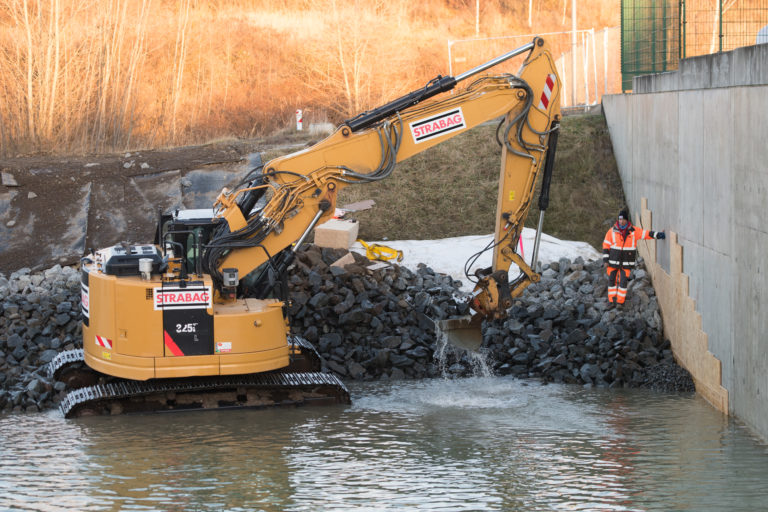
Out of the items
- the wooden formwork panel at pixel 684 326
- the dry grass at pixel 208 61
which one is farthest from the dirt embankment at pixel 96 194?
the wooden formwork panel at pixel 684 326

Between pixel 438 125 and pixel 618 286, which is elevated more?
pixel 438 125

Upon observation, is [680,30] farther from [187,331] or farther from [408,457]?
[187,331]

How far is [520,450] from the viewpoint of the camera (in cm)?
1009

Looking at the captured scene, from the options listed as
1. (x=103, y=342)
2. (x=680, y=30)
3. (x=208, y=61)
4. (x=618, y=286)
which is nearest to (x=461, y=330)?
(x=618, y=286)

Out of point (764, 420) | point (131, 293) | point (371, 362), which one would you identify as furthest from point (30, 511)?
point (764, 420)

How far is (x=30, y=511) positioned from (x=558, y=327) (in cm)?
823

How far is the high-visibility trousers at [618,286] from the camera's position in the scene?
14.4 m

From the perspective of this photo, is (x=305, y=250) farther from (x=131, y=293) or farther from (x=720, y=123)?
(x=720, y=123)

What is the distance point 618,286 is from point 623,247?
0.58m

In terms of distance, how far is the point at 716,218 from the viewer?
11477mm

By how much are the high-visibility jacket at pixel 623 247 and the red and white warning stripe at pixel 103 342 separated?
726 centimetres

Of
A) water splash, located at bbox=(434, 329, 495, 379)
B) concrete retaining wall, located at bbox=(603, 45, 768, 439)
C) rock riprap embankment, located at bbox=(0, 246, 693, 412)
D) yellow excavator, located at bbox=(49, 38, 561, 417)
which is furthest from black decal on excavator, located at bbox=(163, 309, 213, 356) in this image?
concrete retaining wall, located at bbox=(603, 45, 768, 439)

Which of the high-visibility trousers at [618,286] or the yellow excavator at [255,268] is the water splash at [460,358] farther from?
the high-visibility trousers at [618,286]

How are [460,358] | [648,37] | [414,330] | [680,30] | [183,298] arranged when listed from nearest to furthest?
[183,298] < [460,358] < [414,330] < [680,30] < [648,37]
